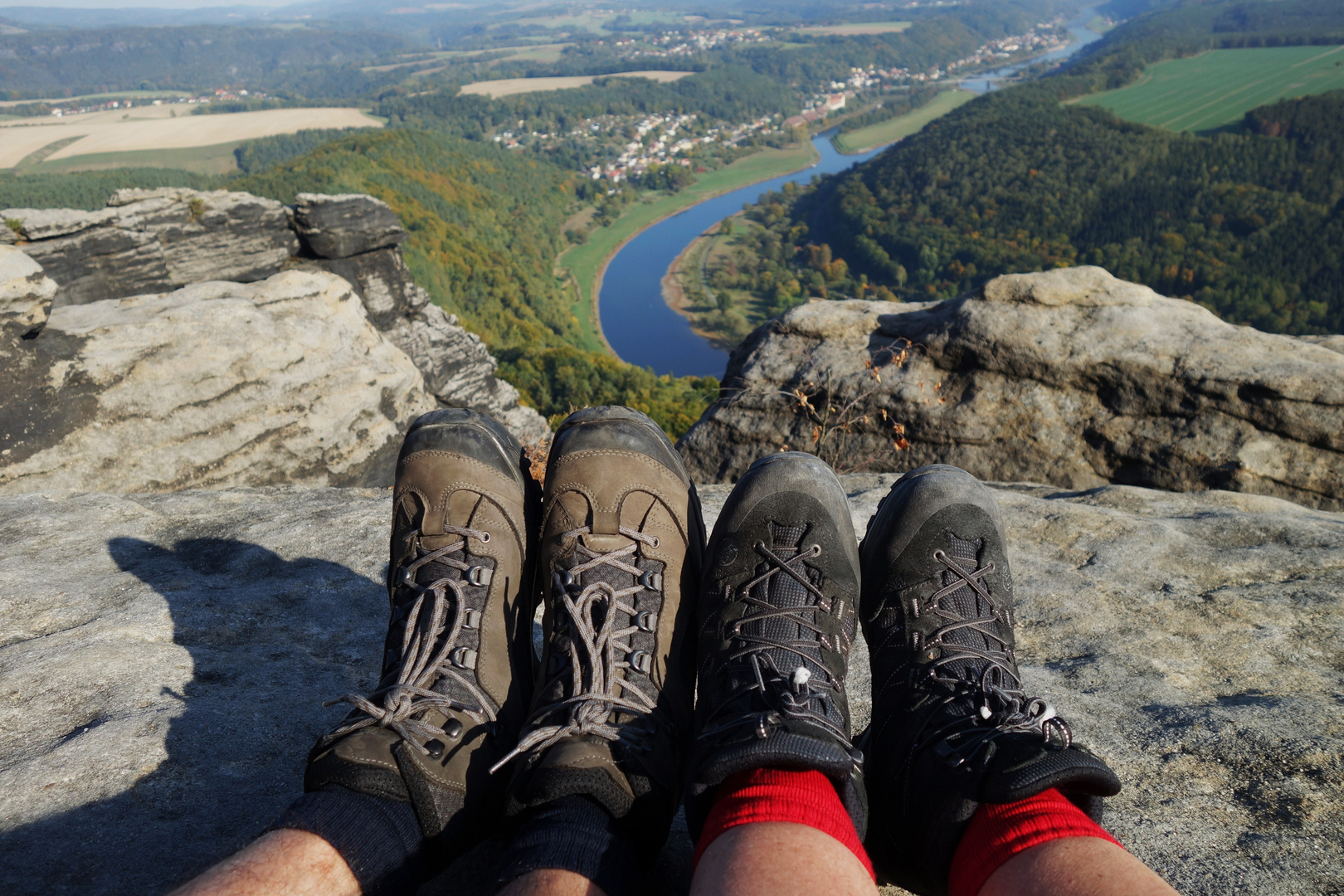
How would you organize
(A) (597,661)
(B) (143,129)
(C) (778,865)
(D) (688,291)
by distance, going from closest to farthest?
1. (C) (778,865)
2. (A) (597,661)
3. (D) (688,291)
4. (B) (143,129)

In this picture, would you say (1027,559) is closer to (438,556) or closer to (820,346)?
(438,556)

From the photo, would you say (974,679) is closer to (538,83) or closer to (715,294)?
(715,294)

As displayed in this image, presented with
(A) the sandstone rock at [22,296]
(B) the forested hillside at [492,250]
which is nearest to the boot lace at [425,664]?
(A) the sandstone rock at [22,296]

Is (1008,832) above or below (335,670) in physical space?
above

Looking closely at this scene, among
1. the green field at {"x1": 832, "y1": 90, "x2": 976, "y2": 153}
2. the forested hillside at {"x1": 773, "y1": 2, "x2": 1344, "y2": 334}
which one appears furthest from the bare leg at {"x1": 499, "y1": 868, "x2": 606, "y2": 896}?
the green field at {"x1": 832, "y1": 90, "x2": 976, "y2": 153}

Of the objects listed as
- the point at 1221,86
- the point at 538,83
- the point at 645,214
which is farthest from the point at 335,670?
the point at 538,83

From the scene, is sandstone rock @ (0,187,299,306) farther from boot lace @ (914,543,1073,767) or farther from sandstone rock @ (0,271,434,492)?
boot lace @ (914,543,1073,767)
